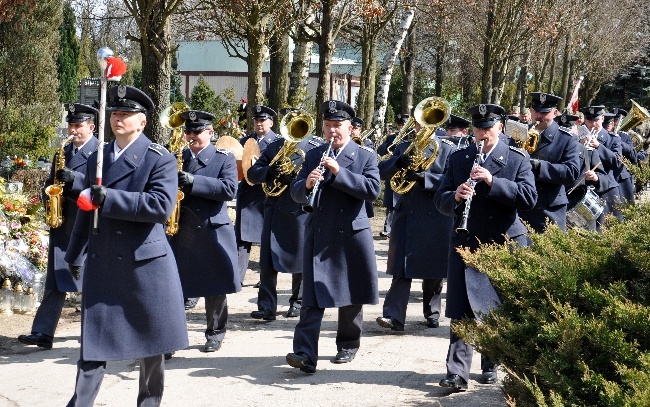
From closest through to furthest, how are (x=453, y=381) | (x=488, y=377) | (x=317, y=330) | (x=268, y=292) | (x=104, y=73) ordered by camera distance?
(x=104, y=73) < (x=453, y=381) < (x=488, y=377) < (x=317, y=330) < (x=268, y=292)

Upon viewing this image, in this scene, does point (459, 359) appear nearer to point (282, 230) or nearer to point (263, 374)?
point (263, 374)

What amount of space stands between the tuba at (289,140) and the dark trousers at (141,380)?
3.28m

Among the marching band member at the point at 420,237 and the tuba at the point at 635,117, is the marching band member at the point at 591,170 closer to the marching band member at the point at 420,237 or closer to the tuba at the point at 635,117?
the marching band member at the point at 420,237

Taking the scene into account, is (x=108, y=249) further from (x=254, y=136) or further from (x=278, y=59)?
(x=278, y=59)

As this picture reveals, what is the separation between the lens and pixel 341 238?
756 cm

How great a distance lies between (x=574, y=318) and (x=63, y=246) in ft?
16.3

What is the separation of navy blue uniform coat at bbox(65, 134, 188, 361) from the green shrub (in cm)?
178

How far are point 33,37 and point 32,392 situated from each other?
708 inches

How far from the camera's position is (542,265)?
4.93m

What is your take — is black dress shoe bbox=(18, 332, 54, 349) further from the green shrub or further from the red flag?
the green shrub

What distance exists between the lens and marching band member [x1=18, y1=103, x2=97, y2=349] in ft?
25.8

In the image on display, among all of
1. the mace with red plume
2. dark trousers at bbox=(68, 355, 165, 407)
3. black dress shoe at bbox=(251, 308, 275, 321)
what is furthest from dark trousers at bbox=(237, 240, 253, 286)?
the mace with red plume

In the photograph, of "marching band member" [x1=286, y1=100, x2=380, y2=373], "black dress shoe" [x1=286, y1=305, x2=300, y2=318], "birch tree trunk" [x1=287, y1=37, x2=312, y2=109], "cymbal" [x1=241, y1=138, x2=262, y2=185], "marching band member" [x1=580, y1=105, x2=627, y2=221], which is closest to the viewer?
"marching band member" [x1=286, y1=100, x2=380, y2=373]

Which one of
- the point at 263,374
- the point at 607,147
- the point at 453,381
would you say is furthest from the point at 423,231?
the point at 607,147
